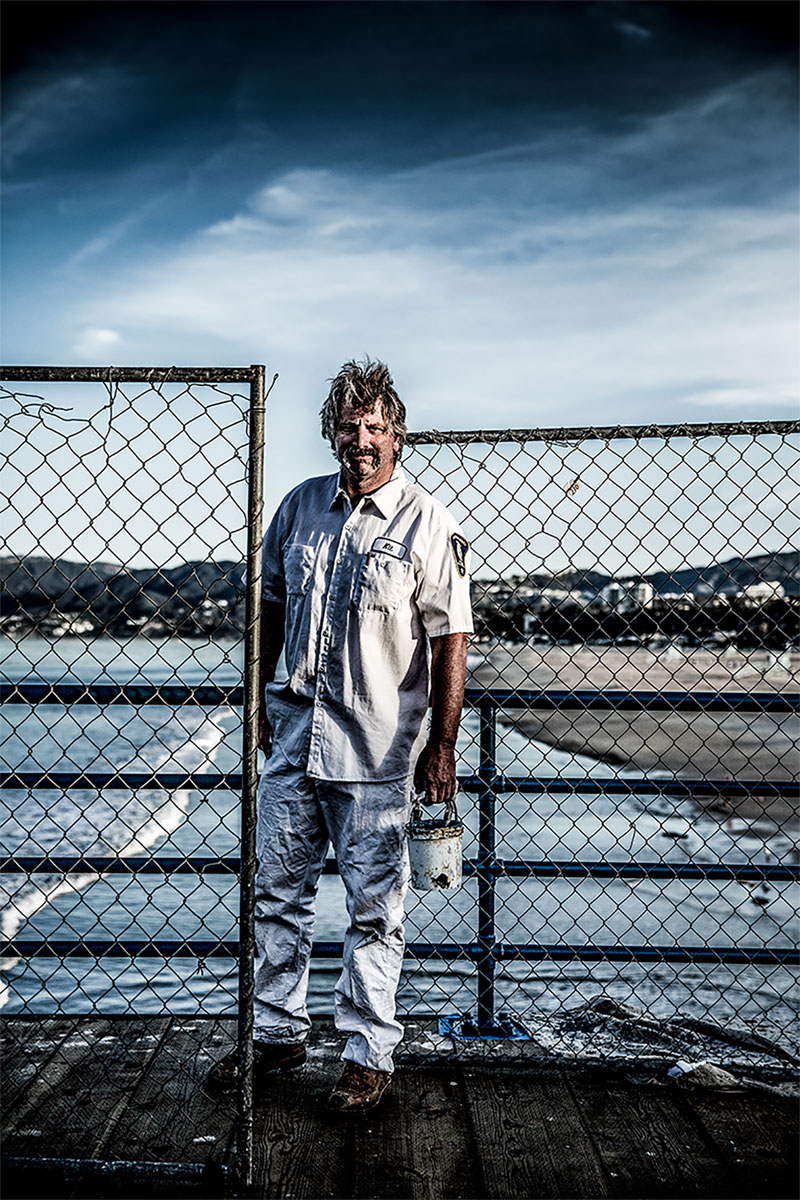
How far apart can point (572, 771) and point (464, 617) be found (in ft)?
39.0

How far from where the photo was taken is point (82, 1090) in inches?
128

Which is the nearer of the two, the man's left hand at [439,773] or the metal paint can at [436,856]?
the metal paint can at [436,856]

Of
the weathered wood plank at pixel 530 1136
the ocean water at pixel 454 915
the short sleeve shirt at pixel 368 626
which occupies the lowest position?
the ocean water at pixel 454 915

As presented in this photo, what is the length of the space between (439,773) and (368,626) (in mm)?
500

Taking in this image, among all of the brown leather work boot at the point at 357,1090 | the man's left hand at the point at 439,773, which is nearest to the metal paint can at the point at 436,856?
the man's left hand at the point at 439,773

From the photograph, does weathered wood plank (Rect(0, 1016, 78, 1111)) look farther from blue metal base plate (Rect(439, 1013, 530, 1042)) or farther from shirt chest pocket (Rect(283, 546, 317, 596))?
shirt chest pocket (Rect(283, 546, 317, 596))

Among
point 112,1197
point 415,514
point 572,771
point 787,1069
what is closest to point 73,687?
point 415,514

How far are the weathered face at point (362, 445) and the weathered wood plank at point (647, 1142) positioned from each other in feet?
6.76

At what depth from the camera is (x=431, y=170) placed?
4848mm

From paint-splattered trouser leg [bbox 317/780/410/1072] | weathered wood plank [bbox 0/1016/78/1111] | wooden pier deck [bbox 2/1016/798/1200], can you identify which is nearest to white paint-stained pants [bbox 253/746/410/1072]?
paint-splattered trouser leg [bbox 317/780/410/1072]

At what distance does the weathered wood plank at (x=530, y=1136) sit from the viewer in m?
2.79

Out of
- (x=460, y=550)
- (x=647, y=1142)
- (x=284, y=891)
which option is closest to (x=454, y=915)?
(x=284, y=891)

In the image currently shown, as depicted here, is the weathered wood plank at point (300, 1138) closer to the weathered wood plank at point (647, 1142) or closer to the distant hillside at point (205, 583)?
the weathered wood plank at point (647, 1142)

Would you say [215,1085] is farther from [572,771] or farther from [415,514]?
[572,771]
